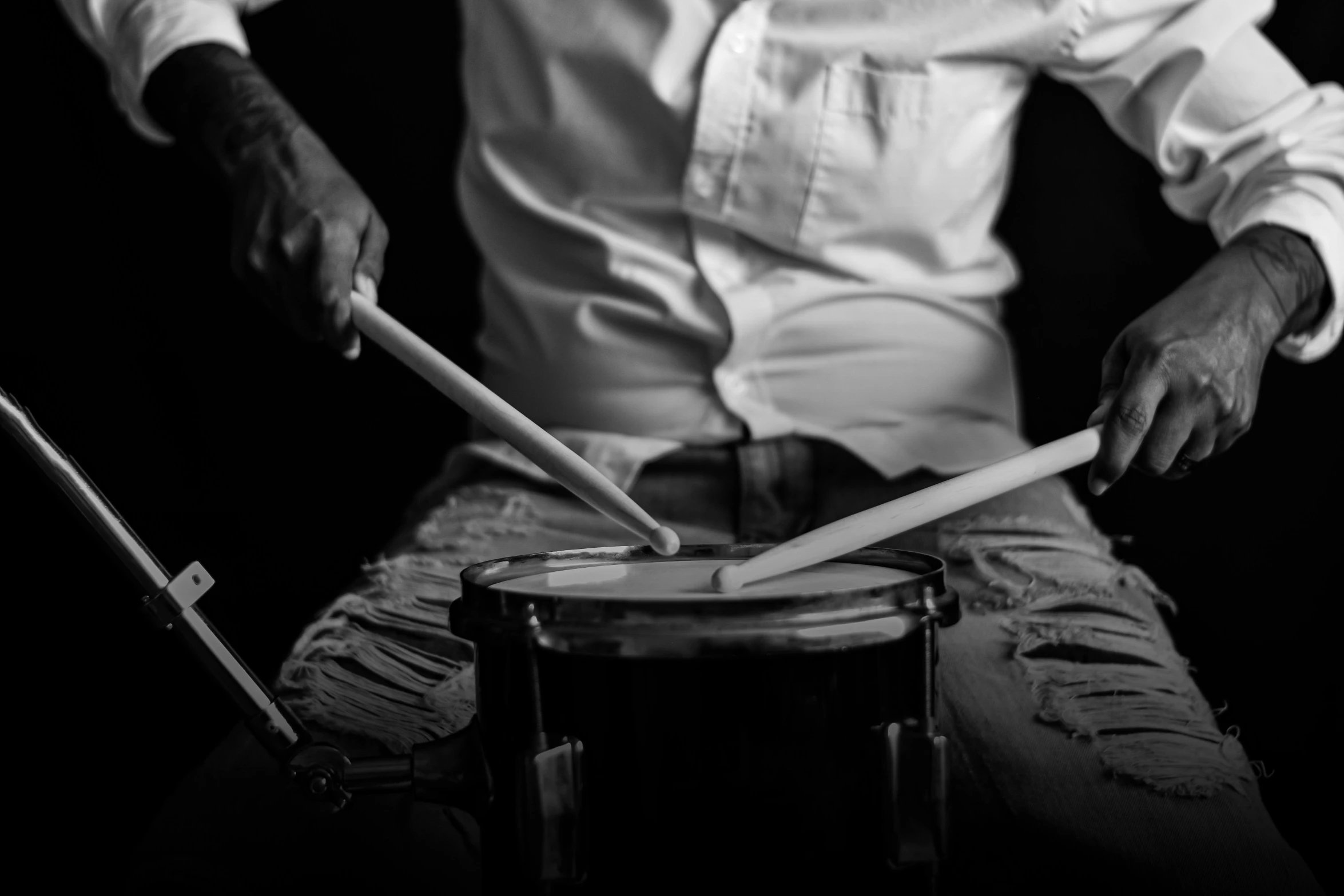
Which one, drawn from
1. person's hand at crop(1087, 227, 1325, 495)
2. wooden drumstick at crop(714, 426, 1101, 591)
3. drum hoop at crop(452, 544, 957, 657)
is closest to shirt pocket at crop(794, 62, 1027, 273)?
person's hand at crop(1087, 227, 1325, 495)

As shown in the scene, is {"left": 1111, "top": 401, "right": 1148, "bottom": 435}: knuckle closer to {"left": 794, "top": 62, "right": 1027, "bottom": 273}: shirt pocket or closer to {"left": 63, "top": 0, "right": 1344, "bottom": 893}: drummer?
{"left": 63, "top": 0, "right": 1344, "bottom": 893}: drummer

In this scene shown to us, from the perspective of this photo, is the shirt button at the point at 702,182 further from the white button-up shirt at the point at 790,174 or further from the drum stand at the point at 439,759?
the drum stand at the point at 439,759

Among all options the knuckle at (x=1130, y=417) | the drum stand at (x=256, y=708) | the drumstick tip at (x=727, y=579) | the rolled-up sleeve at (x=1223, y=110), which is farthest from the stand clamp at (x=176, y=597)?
the rolled-up sleeve at (x=1223, y=110)

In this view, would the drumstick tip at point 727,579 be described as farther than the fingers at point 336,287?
No

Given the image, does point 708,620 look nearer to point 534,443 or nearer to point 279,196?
point 534,443

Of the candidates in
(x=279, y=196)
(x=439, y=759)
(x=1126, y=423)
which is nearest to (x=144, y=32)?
(x=279, y=196)

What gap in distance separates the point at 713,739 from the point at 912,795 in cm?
10

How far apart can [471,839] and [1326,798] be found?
930 millimetres

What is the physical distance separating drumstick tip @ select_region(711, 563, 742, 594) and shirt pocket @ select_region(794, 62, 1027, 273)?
41cm

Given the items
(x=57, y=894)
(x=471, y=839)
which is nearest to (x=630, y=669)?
(x=471, y=839)

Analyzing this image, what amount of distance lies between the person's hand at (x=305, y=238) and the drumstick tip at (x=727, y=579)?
329mm

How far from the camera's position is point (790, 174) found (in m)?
0.97

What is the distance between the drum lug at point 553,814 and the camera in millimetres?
573

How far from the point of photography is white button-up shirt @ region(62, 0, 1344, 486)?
0.96 meters
